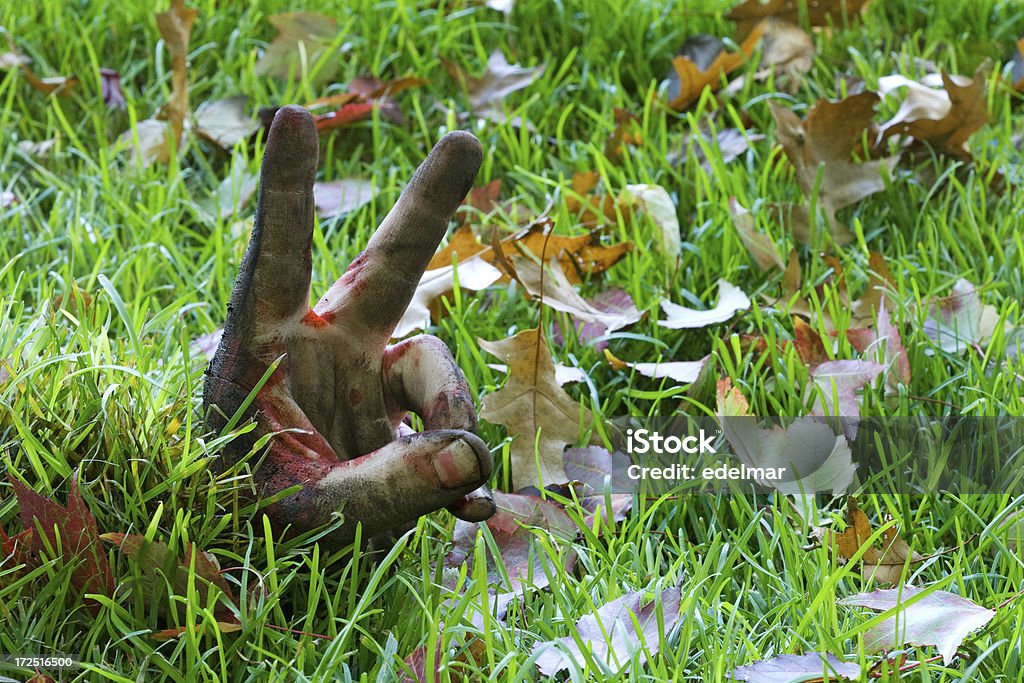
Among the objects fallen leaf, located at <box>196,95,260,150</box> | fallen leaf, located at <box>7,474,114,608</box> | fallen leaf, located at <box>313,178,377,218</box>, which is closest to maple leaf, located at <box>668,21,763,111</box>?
fallen leaf, located at <box>313,178,377,218</box>

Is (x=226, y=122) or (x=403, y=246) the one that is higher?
(x=403, y=246)

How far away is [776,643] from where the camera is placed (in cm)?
139

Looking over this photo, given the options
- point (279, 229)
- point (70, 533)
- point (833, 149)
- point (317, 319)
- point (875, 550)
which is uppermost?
point (279, 229)

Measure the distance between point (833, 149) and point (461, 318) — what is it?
3.17 feet

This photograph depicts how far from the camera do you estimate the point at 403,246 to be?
1391 millimetres

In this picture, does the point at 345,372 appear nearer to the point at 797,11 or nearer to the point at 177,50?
the point at 177,50

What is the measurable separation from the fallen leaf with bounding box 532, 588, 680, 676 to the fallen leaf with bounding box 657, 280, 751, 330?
671mm

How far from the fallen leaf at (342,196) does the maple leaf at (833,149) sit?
89 centimetres

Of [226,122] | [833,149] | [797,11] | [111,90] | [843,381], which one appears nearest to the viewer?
[843,381]

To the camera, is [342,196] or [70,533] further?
[342,196]

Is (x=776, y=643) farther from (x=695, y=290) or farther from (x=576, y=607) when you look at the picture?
(x=695, y=290)

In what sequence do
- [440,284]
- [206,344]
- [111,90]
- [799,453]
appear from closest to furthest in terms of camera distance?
[799,453]
[206,344]
[440,284]
[111,90]

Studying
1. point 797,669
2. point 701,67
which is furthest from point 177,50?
point 797,669

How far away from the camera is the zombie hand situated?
4.13 ft
